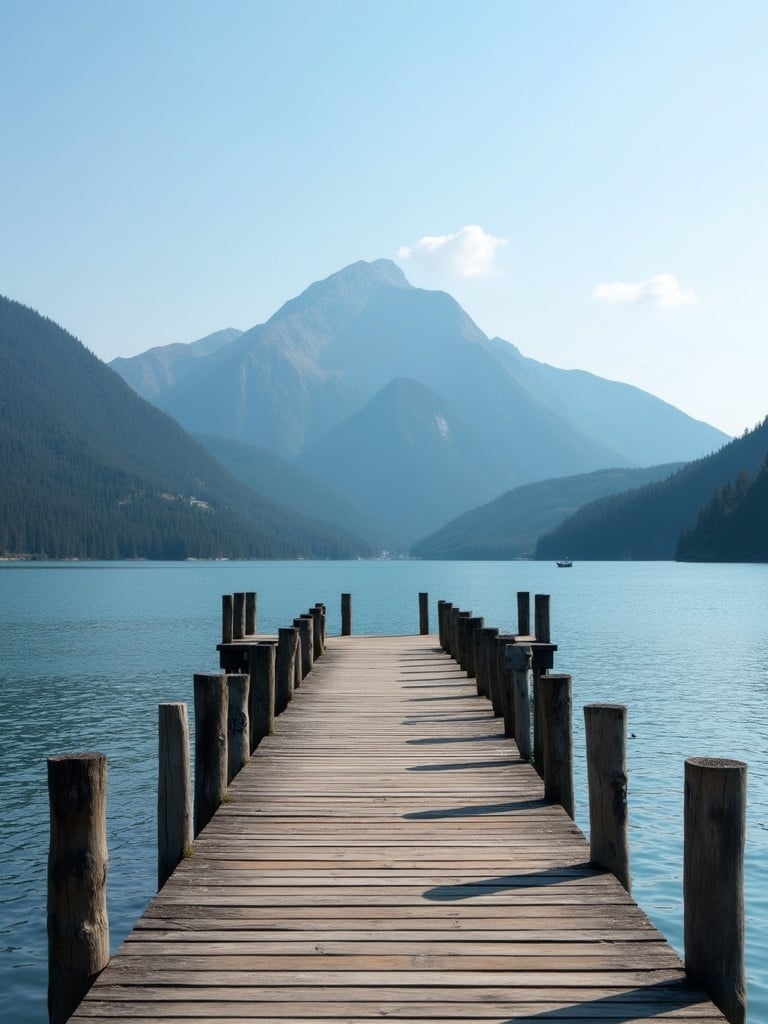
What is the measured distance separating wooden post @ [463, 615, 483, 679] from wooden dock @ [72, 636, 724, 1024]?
7720 mm

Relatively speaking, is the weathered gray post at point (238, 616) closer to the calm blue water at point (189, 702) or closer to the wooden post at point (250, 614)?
the wooden post at point (250, 614)

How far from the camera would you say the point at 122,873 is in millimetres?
12859

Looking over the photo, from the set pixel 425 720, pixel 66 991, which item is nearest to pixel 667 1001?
pixel 66 991

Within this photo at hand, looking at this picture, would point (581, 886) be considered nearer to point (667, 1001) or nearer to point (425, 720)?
point (667, 1001)

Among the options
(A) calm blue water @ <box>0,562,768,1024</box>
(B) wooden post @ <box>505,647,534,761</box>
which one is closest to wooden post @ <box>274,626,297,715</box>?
(A) calm blue water @ <box>0,562,768,1024</box>

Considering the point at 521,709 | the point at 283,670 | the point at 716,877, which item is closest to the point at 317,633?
the point at 283,670

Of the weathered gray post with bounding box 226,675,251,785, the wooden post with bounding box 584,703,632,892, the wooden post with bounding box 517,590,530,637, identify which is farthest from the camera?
the wooden post with bounding box 517,590,530,637

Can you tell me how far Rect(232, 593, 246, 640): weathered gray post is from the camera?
22922 millimetres

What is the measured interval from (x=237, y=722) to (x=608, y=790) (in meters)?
4.44

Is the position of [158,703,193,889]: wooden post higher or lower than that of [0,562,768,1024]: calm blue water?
higher

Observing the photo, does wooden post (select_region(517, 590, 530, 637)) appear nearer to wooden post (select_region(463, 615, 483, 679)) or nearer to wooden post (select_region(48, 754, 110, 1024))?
wooden post (select_region(463, 615, 483, 679))

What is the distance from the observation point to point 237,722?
1020 centimetres

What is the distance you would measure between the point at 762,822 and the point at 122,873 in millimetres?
9486

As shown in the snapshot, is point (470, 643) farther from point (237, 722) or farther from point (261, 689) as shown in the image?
point (237, 722)
